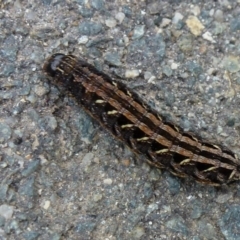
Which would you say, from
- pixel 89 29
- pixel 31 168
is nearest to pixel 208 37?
pixel 89 29

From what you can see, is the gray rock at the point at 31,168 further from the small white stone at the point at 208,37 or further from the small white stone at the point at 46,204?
the small white stone at the point at 208,37

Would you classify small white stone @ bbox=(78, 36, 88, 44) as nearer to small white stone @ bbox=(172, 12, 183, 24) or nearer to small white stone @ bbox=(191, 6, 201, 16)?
small white stone @ bbox=(172, 12, 183, 24)

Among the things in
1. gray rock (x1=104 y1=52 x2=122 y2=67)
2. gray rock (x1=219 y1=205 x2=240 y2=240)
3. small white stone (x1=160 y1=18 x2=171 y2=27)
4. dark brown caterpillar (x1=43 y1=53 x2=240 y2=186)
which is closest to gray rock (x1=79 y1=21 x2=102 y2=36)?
gray rock (x1=104 y1=52 x2=122 y2=67)

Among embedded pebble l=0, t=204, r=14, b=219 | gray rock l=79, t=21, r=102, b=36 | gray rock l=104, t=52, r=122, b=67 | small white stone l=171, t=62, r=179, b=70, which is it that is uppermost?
gray rock l=79, t=21, r=102, b=36

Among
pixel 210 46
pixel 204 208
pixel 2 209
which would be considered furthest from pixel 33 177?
pixel 210 46

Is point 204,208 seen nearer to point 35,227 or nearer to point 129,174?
point 129,174

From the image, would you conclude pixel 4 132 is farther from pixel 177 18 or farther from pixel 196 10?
pixel 196 10
